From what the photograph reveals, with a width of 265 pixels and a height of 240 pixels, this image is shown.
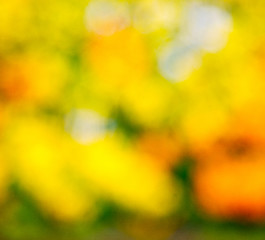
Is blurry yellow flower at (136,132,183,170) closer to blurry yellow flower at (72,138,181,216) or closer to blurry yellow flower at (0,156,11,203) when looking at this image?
blurry yellow flower at (72,138,181,216)

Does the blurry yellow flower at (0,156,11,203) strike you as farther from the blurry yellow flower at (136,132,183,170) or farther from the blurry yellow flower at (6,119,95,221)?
the blurry yellow flower at (136,132,183,170)

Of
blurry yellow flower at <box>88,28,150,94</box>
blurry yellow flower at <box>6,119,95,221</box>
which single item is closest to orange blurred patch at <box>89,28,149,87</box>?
blurry yellow flower at <box>88,28,150,94</box>

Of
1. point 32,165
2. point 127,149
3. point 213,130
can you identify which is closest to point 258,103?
point 213,130

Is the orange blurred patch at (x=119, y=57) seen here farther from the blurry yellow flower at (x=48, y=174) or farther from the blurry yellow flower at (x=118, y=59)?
the blurry yellow flower at (x=48, y=174)

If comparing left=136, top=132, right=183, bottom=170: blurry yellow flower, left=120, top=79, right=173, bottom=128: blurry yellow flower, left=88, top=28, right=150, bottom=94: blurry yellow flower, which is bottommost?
left=136, top=132, right=183, bottom=170: blurry yellow flower

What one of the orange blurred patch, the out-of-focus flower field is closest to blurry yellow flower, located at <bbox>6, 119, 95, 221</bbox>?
the out-of-focus flower field

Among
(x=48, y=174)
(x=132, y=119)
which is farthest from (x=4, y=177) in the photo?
(x=132, y=119)

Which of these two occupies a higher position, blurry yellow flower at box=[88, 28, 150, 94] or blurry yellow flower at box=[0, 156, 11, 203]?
blurry yellow flower at box=[88, 28, 150, 94]

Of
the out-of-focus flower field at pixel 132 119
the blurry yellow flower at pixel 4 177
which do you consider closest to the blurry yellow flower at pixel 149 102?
the out-of-focus flower field at pixel 132 119

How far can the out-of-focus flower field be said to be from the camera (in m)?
0.57

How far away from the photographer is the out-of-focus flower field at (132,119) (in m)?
0.57

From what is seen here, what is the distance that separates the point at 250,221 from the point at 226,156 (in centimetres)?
8

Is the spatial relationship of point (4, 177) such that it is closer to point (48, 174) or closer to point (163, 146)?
point (48, 174)

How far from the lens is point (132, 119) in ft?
Answer: 2.01
